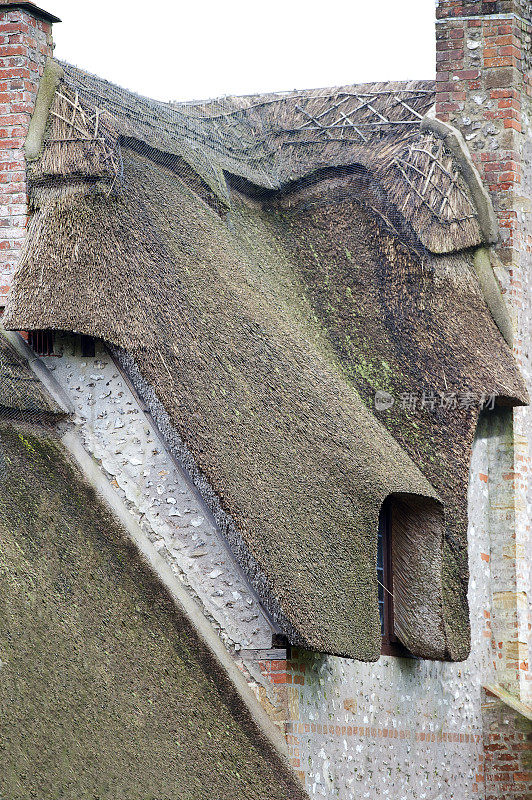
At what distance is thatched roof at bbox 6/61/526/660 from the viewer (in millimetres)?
8352

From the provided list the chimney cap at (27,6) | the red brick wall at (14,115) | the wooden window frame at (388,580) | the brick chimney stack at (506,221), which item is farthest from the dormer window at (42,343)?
the brick chimney stack at (506,221)

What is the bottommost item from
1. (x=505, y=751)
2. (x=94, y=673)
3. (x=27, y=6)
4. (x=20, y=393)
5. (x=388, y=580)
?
(x=505, y=751)

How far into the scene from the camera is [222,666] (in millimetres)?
Result: 8180

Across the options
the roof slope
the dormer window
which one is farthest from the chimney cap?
the roof slope

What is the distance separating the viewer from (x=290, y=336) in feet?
33.9

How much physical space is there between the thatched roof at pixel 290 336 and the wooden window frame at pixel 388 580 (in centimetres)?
17

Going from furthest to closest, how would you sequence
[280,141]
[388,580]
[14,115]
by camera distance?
[280,141] < [388,580] < [14,115]

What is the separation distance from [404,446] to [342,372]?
0.90 metres

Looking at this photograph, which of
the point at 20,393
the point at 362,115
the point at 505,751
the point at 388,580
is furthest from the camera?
the point at 362,115

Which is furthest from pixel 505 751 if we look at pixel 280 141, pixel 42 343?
pixel 280 141

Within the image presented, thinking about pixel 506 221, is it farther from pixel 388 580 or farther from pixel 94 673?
pixel 94 673

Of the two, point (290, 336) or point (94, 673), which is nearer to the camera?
point (94, 673)

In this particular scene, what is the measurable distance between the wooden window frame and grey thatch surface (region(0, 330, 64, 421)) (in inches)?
127

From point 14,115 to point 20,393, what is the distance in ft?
7.74
